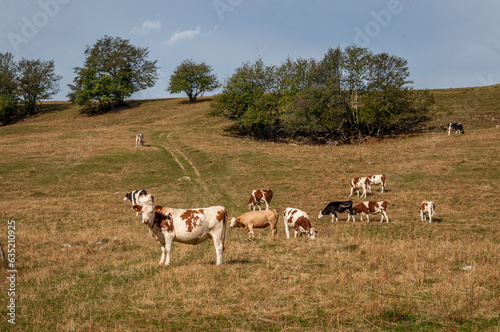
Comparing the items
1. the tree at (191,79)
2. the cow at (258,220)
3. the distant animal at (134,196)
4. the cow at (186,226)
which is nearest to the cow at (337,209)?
the cow at (258,220)

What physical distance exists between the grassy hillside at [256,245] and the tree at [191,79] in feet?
159

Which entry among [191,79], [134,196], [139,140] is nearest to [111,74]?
[191,79]

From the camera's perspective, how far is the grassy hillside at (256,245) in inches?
314

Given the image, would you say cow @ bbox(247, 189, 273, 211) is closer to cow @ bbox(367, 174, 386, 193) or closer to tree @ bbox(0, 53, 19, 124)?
cow @ bbox(367, 174, 386, 193)

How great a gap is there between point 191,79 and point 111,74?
20.4 meters

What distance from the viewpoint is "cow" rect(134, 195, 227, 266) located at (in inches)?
463

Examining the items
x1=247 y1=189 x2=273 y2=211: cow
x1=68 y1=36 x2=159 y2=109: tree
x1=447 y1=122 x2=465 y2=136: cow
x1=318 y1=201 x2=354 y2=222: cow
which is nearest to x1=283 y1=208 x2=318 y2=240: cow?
x1=318 y1=201 x2=354 y2=222: cow

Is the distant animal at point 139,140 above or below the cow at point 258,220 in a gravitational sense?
above

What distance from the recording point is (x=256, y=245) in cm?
1502

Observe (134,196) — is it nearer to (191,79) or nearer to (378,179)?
(378,179)

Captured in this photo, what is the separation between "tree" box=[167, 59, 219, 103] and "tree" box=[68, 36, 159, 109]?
916 cm

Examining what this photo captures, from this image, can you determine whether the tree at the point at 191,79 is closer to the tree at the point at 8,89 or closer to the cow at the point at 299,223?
the tree at the point at 8,89

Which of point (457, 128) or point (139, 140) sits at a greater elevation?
point (457, 128)

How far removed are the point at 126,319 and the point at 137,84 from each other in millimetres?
100346
